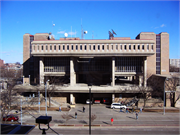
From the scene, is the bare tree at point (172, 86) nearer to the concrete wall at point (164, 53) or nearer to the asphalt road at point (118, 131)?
the asphalt road at point (118, 131)

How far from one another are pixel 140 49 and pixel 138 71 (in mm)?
5884

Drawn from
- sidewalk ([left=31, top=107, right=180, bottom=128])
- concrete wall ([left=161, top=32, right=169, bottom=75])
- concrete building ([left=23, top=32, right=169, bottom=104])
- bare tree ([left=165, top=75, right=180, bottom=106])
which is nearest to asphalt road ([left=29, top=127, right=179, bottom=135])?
sidewalk ([left=31, top=107, right=180, bottom=128])

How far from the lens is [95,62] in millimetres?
39438

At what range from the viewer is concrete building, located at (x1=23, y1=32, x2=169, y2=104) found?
31.4 metres

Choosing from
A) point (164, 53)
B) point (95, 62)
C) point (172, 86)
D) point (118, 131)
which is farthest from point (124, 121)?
point (164, 53)

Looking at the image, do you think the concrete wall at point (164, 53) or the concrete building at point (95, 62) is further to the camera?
the concrete wall at point (164, 53)

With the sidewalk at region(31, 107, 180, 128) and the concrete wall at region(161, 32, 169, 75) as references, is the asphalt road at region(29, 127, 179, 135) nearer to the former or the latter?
the sidewalk at region(31, 107, 180, 128)

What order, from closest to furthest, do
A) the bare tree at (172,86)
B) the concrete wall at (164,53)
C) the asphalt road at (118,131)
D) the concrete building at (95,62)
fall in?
the asphalt road at (118,131)
the bare tree at (172,86)
the concrete building at (95,62)
the concrete wall at (164,53)

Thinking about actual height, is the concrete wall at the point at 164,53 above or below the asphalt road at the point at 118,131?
above

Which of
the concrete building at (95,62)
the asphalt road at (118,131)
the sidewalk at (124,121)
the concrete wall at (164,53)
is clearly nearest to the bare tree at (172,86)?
the sidewalk at (124,121)

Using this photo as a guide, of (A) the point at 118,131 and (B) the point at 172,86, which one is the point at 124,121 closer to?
(A) the point at 118,131

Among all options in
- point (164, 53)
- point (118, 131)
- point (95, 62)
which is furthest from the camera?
point (164, 53)

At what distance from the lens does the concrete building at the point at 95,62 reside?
31.4m

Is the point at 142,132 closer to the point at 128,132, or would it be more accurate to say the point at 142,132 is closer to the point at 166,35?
the point at 128,132
